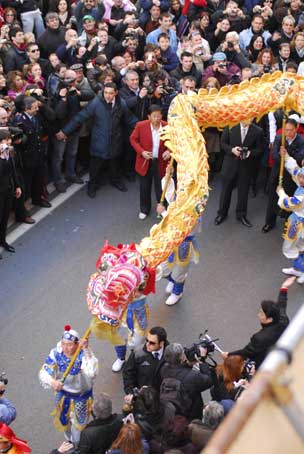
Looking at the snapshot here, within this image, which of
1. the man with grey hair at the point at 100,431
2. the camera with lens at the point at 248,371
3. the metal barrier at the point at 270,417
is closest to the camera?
the metal barrier at the point at 270,417

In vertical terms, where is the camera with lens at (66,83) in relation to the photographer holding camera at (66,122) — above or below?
above

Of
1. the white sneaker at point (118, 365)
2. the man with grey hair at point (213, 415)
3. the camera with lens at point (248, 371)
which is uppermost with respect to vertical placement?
the man with grey hair at point (213, 415)

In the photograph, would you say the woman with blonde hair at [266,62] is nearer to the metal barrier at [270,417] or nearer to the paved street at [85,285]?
the paved street at [85,285]

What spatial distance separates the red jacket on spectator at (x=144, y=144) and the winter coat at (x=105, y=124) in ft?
2.10

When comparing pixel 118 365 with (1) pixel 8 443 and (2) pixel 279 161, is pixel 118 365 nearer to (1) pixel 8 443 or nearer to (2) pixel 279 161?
(1) pixel 8 443

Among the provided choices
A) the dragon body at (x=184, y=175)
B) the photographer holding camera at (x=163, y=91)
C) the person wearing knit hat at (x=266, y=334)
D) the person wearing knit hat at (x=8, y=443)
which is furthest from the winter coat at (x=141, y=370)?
the photographer holding camera at (x=163, y=91)

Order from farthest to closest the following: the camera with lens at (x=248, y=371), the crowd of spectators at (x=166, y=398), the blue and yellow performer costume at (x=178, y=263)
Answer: the blue and yellow performer costume at (x=178, y=263) < the camera with lens at (x=248, y=371) < the crowd of spectators at (x=166, y=398)

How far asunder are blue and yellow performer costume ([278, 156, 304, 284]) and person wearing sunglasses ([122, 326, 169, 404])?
7.73 ft

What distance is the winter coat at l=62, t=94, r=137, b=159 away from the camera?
9070mm

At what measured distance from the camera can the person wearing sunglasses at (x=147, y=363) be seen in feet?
18.5

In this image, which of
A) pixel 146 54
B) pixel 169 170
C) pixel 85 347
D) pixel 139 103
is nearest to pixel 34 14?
pixel 146 54

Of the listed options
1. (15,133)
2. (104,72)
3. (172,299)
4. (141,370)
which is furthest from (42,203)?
(141,370)

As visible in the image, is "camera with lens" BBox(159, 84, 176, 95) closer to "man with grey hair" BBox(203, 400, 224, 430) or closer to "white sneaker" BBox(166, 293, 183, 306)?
"white sneaker" BBox(166, 293, 183, 306)

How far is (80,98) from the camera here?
9188mm
